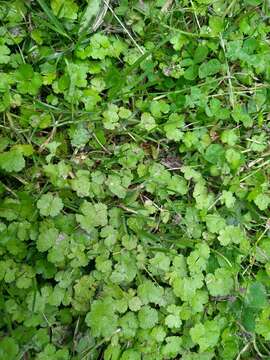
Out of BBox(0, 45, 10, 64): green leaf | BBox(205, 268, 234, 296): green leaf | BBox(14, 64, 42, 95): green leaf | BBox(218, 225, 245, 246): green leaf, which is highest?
BBox(0, 45, 10, 64): green leaf

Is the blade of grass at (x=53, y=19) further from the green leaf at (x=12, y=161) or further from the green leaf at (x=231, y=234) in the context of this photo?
the green leaf at (x=231, y=234)

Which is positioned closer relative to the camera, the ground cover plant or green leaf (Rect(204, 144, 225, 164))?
the ground cover plant

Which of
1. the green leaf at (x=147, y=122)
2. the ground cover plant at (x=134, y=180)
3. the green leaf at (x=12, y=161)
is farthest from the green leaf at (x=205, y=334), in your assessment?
the green leaf at (x=12, y=161)

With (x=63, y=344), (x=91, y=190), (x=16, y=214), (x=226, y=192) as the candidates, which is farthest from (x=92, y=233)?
(x=226, y=192)

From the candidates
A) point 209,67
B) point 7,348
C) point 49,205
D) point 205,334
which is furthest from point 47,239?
point 209,67

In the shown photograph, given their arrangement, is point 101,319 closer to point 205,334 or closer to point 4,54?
point 205,334

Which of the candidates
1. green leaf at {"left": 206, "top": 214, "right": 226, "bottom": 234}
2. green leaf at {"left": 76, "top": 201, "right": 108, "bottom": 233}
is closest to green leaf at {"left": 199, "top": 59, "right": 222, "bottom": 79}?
green leaf at {"left": 206, "top": 214, "right": 226, "bottom": 234}

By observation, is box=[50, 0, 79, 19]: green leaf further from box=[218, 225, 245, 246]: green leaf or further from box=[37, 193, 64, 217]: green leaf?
box=[218, 225, 245, 246]: green leaf
